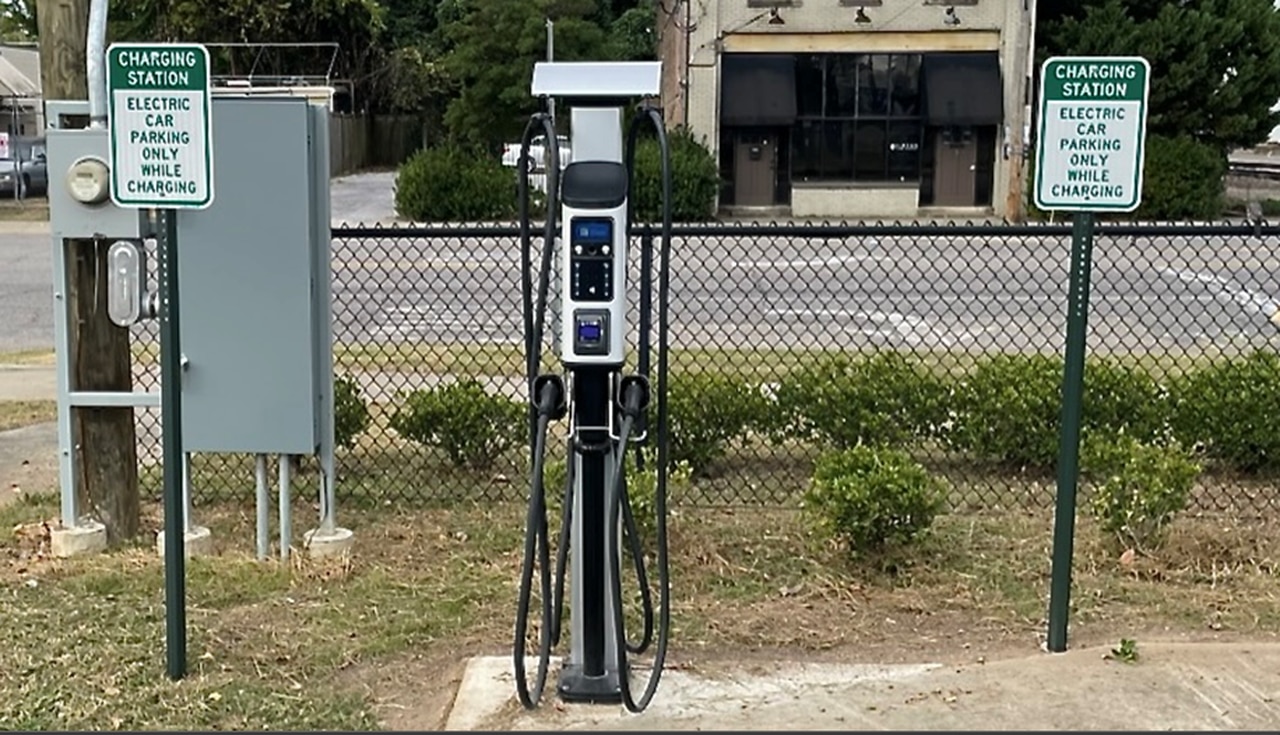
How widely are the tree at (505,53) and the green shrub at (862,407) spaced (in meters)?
31.0

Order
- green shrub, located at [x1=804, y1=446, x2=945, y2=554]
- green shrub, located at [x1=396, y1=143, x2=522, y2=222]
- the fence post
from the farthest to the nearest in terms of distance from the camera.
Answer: green shrub, located at [x1=396, y1=143, x2=522, y2=222] < green shrub, located at [x1=804, y1=446, x2=945, y2=554] < the fence post

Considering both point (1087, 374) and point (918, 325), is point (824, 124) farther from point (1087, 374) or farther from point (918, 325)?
point (1087, 374)

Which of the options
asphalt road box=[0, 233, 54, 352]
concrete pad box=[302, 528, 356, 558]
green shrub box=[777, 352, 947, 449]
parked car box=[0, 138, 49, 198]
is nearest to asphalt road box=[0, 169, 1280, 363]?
asphalt road box=[0, 233, 54, 352]

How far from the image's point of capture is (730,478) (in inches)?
277

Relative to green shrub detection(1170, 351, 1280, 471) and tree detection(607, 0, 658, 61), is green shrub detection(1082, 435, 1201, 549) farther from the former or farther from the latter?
tree detection(607, 0, 658, 61)

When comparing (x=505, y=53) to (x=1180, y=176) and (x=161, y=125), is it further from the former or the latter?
(x=161, y=125)

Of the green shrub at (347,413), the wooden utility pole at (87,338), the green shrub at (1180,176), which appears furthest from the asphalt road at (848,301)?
the green shrub at (1180,176)

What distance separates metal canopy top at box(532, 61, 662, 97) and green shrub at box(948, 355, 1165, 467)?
11.4 feet

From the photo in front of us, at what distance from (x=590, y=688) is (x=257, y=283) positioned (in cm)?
232

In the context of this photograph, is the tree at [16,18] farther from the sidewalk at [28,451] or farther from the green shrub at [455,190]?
the sidewalk at [28,451]

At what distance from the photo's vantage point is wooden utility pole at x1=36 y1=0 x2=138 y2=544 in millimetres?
5742

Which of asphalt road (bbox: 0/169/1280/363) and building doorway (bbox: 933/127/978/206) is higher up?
building doorway (bbox: 933/127/978/206)

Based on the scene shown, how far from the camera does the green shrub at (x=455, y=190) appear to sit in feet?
85.1

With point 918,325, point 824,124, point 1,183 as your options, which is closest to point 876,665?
point 918,325
